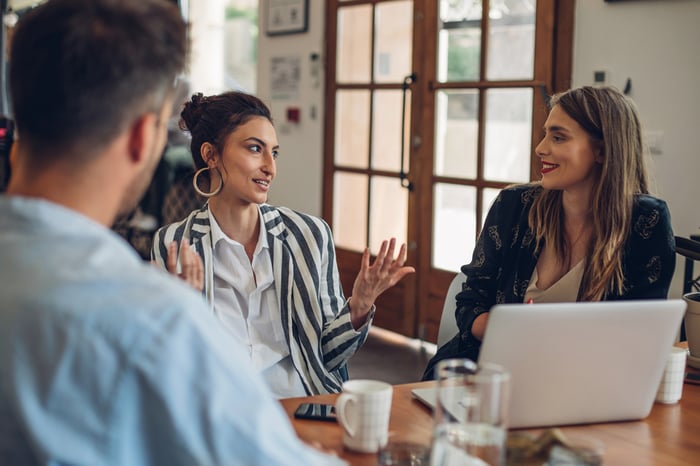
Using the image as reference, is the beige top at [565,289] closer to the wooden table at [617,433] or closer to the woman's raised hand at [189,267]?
the wooden table at [617,433]

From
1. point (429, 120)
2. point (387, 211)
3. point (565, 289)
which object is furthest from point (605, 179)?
point (387, 211)

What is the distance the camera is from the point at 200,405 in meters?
0.78

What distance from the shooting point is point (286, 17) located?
18.1ft

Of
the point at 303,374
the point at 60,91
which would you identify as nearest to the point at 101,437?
the point at 60,91

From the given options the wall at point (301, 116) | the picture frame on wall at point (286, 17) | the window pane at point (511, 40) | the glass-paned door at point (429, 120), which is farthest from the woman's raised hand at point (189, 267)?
the picture frame on wall at point (286, 17)

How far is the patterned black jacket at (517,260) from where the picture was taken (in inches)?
80.4

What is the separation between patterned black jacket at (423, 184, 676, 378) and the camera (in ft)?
6.70

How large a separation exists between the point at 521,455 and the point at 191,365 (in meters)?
0.58

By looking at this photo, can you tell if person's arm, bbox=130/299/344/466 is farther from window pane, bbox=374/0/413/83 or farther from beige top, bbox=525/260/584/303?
window pane, bbox=374/0/413/83

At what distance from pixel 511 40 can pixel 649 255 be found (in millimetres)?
2115

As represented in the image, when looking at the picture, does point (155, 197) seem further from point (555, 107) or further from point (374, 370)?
point (555, 107)

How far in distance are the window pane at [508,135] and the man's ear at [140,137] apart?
10.3ft

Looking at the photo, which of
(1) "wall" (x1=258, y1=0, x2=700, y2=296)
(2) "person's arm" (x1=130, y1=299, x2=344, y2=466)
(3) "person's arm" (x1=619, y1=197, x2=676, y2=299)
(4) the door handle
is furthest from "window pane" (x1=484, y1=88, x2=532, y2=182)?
(2) "person's arm" (x1=130, y1=299, x2=344, y2=466)

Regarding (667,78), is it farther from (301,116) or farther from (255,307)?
(301,116)
